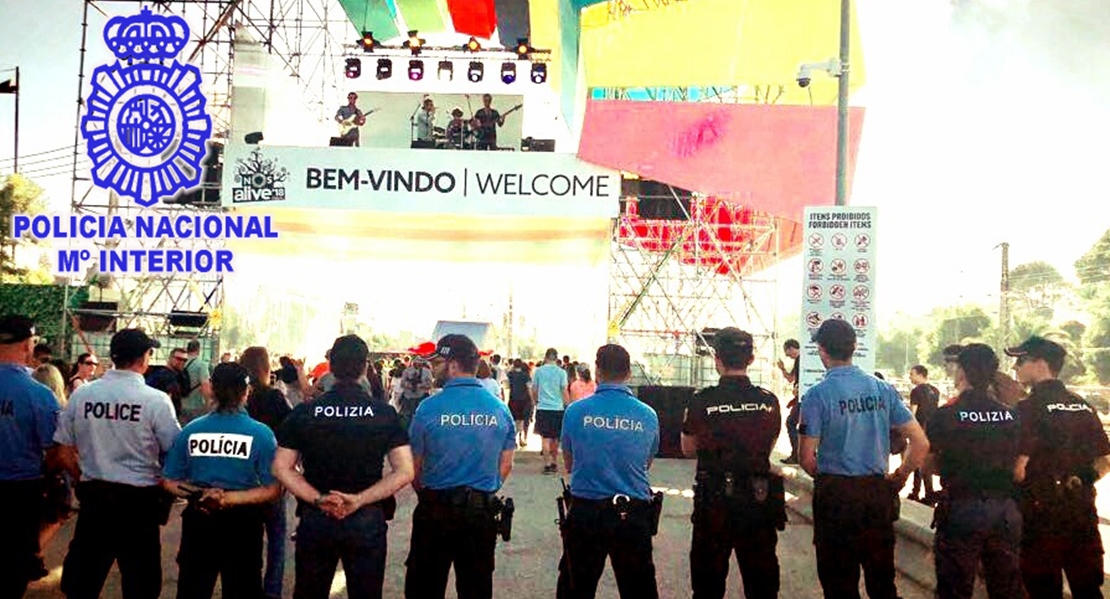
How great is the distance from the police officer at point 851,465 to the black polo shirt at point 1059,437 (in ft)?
2.61

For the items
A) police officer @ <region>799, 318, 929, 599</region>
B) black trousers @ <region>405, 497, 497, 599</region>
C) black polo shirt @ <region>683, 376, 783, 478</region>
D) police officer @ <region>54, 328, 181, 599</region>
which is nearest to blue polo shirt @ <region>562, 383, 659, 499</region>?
black polo shirt @ <region>683, 376, 783, 478</region>

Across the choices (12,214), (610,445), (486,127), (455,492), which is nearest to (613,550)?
(610,445)

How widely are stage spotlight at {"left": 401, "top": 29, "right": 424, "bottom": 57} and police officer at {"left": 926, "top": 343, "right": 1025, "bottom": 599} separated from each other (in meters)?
16.8

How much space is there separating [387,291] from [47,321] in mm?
8319

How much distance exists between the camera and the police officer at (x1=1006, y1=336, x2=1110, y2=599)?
17.6 ft

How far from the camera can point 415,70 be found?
20156 mm

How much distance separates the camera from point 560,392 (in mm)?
13945

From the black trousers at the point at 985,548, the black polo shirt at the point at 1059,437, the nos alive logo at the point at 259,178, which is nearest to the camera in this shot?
the black trousers at the point at 985,548

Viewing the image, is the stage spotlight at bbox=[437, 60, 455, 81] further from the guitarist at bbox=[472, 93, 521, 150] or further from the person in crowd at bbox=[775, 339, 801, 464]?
the person in crowd at bbox=[775, 339, 801, 464]

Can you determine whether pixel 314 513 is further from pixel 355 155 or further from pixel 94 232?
pixel 94 232

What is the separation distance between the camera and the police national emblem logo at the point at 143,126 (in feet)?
52.4

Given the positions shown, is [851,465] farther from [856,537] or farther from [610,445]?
[610,445]

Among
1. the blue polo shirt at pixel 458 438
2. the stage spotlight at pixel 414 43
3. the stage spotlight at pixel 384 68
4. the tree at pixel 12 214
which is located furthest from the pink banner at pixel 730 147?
the tree at pixel 12 214

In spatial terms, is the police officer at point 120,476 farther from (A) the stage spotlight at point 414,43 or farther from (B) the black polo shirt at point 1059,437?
(A) the stage spotlight at point 414,43
